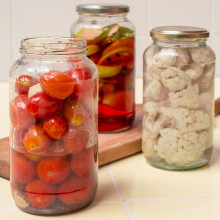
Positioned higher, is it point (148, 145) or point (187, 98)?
point (187, 98)

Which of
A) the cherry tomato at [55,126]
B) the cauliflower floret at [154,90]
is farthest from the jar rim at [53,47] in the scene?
the cauliflower floret at [154,90]

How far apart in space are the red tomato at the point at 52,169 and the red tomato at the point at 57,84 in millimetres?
97

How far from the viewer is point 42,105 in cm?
72

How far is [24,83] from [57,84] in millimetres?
64

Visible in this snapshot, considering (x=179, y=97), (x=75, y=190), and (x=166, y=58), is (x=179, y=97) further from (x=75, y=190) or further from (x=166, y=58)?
(x=75, y=190)

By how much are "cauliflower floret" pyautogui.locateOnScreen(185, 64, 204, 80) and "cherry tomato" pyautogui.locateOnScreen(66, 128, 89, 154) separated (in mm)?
251

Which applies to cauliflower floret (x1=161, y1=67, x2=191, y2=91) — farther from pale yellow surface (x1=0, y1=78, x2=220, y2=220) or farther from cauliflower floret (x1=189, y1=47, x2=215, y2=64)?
pale yellow surface (x1=0, y1=78, x2=220, y2=220)

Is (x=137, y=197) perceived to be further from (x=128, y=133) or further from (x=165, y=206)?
(x=128, y=133)

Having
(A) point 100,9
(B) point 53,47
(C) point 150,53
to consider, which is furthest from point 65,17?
(B) point 53,47

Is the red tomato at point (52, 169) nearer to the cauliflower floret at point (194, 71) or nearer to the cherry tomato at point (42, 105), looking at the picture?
the cherry tomato at point (42, 105)

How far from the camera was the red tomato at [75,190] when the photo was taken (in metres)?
0.74

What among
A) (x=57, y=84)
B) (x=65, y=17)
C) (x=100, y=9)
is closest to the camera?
(x=57, y=84)

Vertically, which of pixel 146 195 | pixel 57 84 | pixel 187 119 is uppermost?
pixel 57 84

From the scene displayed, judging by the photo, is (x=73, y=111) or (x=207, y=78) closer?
(x=73, y=111)
